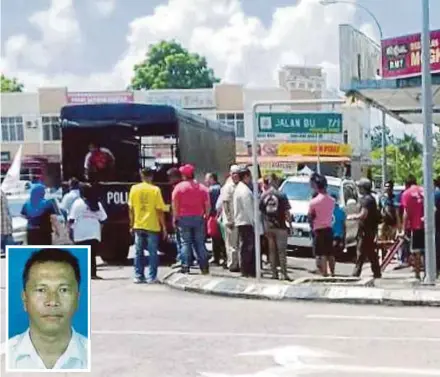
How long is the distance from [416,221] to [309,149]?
3901cm

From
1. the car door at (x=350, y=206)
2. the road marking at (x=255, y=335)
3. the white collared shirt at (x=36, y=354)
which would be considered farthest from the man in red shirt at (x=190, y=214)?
the white collared shirt at (x=36, y=354)

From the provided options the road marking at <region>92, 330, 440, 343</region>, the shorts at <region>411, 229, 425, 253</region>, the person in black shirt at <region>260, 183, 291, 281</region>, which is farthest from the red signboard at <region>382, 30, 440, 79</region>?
the road marking at <region>92, 330, 440, 343</region>

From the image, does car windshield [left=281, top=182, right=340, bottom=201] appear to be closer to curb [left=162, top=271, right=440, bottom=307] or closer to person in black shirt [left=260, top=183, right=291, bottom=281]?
person in black shirt [left=260, top=183, right=291, bottom=281]

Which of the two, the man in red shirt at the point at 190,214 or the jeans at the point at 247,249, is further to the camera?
the jeans at the point at 247,249

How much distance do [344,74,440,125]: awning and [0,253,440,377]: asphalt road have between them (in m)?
8.38

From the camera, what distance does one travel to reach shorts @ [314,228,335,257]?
42.7ft

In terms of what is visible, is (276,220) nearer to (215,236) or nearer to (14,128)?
(215,236)

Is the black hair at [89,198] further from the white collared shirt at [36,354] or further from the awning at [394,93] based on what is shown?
the white collared shirt at [36,354]

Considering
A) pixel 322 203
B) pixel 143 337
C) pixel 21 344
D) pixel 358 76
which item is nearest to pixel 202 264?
pixel 322 203

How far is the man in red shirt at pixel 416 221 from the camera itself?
13266 millimetres

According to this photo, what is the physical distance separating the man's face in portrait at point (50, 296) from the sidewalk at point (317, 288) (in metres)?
7.40

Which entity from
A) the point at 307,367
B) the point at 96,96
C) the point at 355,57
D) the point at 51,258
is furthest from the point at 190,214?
the point at 96,96

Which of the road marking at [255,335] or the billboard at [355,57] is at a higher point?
the billboard at [355,57]

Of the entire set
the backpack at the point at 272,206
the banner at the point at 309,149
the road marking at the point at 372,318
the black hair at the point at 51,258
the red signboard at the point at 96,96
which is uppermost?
the red signboard at the point at 96,96
